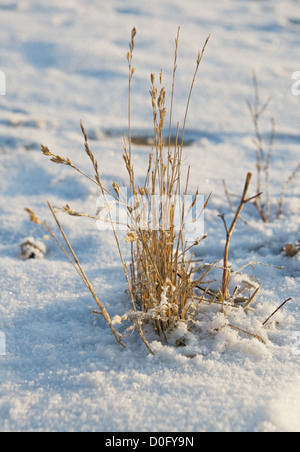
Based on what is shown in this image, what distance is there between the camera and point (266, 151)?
140 inches

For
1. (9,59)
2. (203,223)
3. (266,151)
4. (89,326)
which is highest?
(9,59)

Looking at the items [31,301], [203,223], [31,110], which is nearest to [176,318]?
[31,301]

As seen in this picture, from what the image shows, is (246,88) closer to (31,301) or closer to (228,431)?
(31,301)

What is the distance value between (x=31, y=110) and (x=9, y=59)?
1453 millimetres
